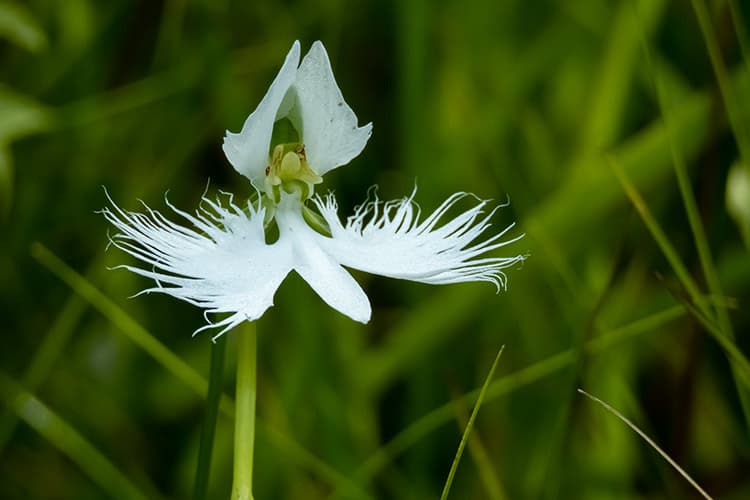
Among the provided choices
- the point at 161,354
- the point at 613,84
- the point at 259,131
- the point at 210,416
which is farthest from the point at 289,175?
the point at 613,84

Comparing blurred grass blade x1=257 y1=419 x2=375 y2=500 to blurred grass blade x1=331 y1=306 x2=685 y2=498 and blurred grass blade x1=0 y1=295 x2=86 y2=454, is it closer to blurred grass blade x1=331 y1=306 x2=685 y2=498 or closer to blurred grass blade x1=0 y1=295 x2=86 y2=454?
blurred grass blade x1=331 y1=306 x2=685 y2=498

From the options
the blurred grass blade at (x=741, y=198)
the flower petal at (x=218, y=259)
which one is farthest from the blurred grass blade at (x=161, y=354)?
the blurred grass blade at (x=741, y=198)

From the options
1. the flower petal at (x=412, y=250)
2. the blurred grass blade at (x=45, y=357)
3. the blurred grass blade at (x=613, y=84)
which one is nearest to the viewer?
the flower petal at (x=412, y=250)

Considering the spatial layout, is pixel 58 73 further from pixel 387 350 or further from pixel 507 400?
pixel 507 400

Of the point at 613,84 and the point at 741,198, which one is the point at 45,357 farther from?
the point at 613,84

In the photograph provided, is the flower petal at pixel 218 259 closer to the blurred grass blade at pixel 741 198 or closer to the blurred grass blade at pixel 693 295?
the blurred grass blade at pixel 693 295

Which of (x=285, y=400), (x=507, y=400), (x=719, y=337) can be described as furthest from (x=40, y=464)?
Result: (x=719, y=337)

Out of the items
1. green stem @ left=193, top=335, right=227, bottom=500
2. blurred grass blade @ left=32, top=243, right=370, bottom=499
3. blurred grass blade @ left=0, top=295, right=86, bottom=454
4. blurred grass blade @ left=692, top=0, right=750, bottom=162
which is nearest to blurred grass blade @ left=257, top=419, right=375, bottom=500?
blurred grass blade @ left=32, top=243, right=370, bottom=499
